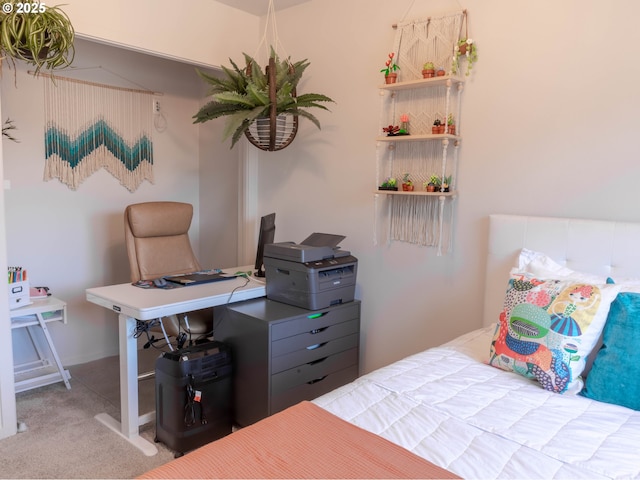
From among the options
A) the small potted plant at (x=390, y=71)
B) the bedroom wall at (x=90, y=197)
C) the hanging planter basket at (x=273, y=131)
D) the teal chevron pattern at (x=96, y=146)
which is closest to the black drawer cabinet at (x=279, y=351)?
the hanging planter basket at (x=273, y=131)

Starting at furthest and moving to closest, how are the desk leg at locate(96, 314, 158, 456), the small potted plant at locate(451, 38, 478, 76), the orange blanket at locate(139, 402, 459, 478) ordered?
Result: the small potted plant at locate(451, 38, 478, 76) < the desk leg at locate(96, 314, 158, 456) < the orange blanket at locate(139, 402, 459, 478)

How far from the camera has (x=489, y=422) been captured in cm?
138

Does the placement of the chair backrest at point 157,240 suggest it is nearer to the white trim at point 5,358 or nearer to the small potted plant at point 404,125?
the white trim at point 5,358

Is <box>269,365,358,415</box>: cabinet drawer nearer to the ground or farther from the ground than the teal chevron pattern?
nearer to the ground

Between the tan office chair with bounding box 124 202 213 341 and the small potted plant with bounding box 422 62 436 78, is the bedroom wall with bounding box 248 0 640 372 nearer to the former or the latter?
→ the small potted plant with bounding box 422 62 436 78

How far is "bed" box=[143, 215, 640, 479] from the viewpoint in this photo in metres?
1.16

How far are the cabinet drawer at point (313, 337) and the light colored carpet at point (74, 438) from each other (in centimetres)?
72

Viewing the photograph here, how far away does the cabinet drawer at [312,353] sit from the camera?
235 cm

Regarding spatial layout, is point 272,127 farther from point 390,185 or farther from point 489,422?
point 489,422

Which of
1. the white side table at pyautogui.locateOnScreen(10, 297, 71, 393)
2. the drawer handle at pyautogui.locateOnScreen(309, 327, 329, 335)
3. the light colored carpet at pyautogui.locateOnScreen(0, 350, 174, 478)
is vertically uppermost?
the drawer handle at pyautogui.locateOnScreen(309, 327, 329, 335)

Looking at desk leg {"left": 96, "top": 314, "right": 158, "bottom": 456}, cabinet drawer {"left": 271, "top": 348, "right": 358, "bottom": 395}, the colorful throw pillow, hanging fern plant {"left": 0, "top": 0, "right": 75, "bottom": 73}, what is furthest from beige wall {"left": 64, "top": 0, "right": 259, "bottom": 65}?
the colorful throw pillow

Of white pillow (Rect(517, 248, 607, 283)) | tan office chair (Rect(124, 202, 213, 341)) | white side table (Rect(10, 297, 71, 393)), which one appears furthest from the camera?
tan office chair (Rect(124, 202, 213, 341))

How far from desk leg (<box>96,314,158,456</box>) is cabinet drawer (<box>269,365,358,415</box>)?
621mm

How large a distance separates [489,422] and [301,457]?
1.86 feet
